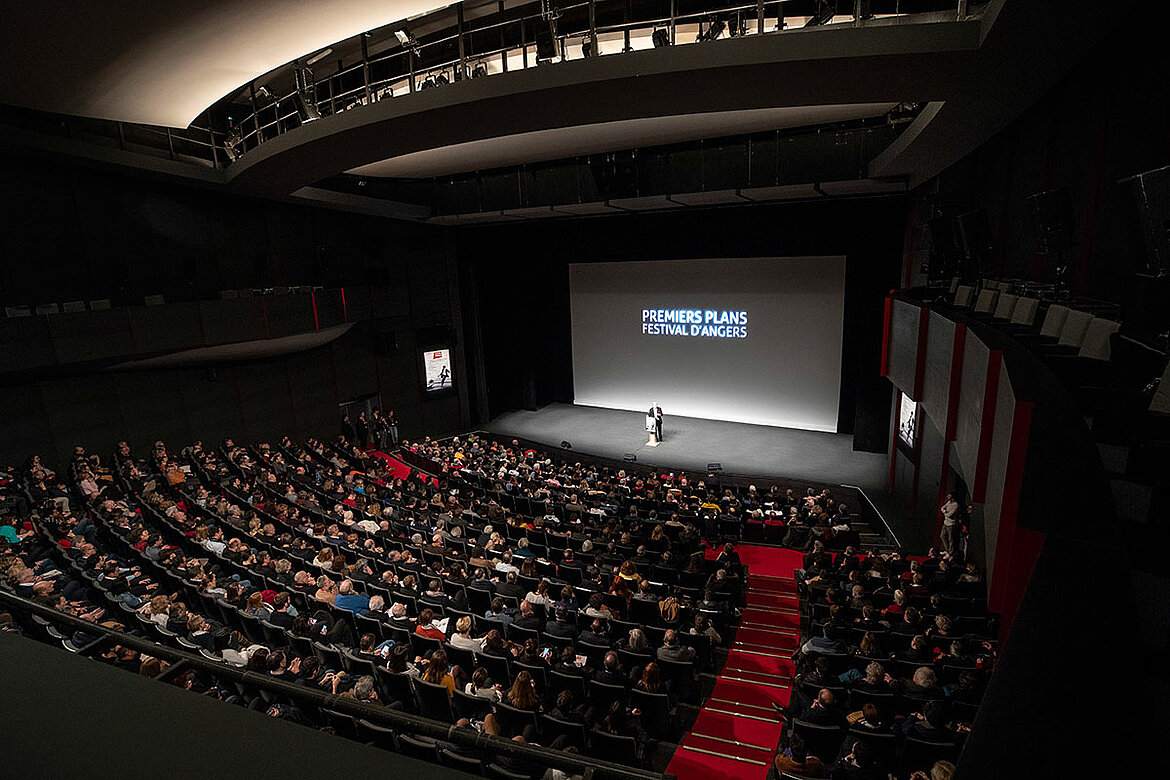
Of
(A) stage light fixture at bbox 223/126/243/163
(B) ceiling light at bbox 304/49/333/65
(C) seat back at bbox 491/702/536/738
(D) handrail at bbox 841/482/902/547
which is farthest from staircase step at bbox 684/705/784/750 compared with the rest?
(A) stage light fixture at bbox 223/126/243/163

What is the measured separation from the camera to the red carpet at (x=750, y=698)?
568 cm

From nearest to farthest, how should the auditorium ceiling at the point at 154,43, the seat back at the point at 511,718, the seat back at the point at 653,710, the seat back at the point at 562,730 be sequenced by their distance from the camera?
the seat back at the point at 562,730, the seat back at the point at 511,718, the seat back at the point at 653,710, the auditorium ceiling at the point at 154,43

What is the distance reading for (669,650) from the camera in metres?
6.36

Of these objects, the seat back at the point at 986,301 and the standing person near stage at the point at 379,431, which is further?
the standing person near stage at the point at 379,431

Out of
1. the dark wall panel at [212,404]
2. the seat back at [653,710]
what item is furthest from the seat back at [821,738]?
the dark wall panel at [212,404]

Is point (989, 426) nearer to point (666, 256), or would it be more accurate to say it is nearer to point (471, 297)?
point (666, 256)

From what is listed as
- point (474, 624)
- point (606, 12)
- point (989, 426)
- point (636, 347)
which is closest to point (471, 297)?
point (636, 347)

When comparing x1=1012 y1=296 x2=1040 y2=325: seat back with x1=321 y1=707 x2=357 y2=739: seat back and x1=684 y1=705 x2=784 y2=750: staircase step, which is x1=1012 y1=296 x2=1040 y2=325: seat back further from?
x1=321 y1=707 x2=357 y2=739: seat back

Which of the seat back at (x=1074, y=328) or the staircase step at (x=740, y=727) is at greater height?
the seat back at (x=1074, y=328)

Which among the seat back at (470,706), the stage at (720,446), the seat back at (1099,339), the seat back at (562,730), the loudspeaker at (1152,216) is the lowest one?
the stage at (720,446)

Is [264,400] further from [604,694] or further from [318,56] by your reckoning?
[604,694]

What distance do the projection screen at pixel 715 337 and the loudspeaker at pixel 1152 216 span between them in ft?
43.3

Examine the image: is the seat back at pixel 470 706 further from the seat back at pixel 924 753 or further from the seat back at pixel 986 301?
the seat back at pixel 986 301

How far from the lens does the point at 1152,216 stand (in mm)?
4273
